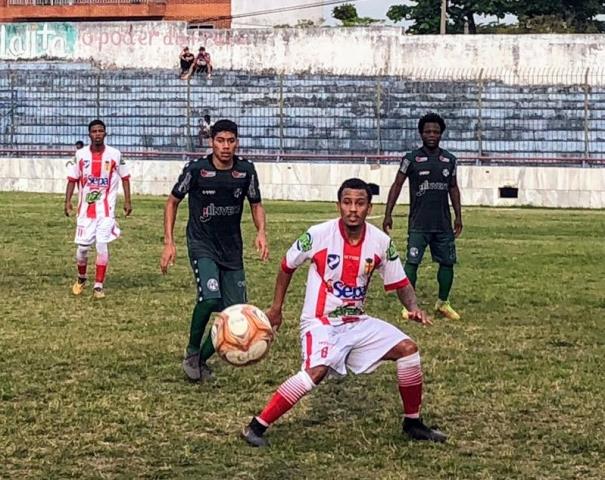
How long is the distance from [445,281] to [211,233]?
3771 millimetres

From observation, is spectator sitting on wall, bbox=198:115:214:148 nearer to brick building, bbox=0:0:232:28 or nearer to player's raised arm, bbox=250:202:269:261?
brick building, bbox=0:0:232:28

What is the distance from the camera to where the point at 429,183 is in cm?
1188

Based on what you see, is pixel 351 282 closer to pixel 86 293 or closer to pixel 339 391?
pixel 339 391

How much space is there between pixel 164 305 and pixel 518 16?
163ft

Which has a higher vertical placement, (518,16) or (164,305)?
(518,16)

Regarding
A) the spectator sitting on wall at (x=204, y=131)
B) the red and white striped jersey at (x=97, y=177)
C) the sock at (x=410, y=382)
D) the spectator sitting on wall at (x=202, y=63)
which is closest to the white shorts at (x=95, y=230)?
the red and white striped jersey at (x=97, y=177)

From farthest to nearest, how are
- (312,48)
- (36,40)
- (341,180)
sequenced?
(36,40), (312,48), (341,180)

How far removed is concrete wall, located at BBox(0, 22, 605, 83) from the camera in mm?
40344

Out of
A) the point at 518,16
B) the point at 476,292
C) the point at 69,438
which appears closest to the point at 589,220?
the point at 476,292

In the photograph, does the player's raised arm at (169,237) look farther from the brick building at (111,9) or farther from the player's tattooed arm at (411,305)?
the brick building at (111,9)

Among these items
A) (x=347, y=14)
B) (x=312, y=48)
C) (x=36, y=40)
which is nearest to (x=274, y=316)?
(x=312, y=48)

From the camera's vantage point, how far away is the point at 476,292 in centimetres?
1386

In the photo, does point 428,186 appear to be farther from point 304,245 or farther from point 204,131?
point 204,131

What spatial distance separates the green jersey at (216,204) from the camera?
866cm
